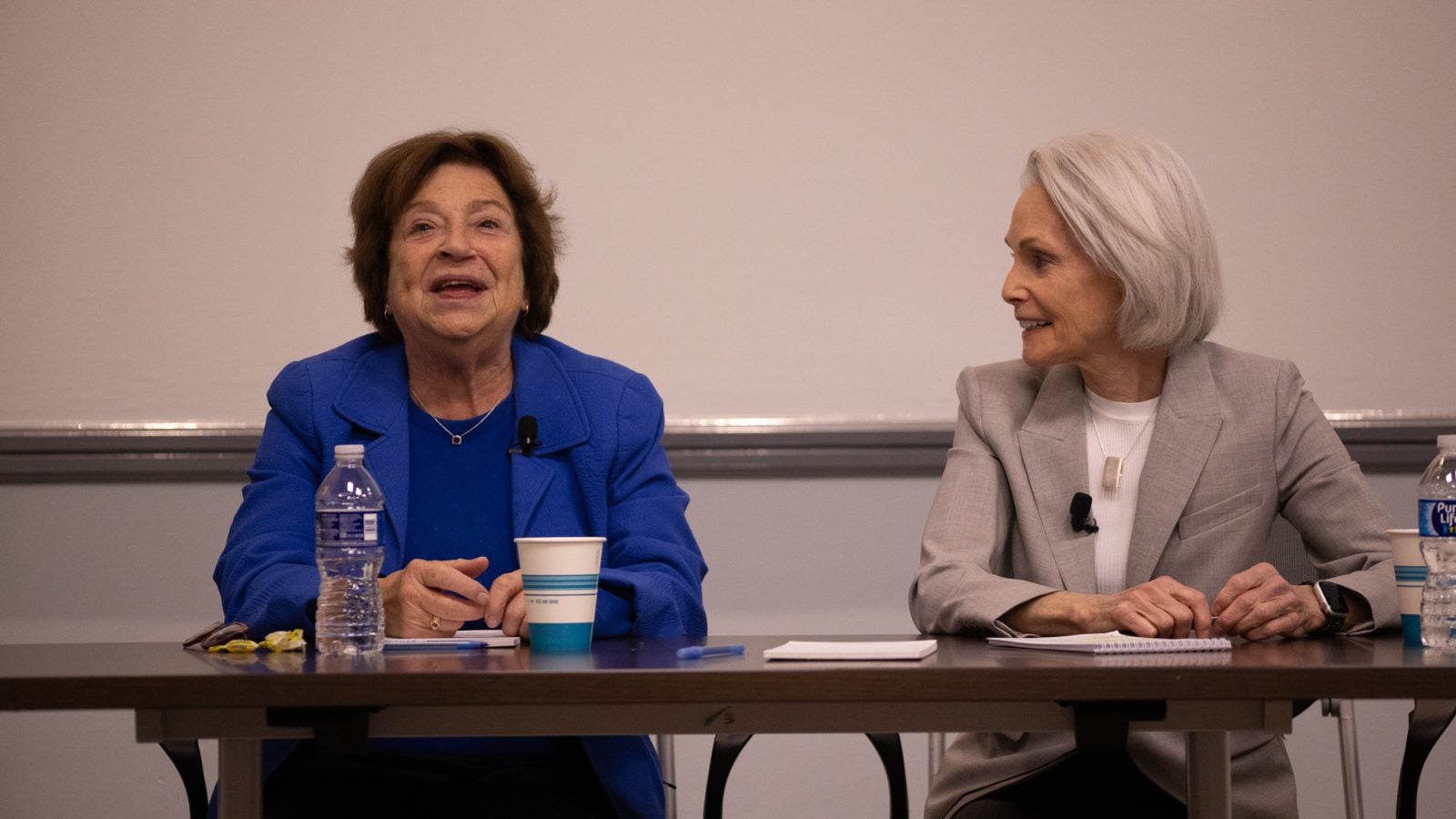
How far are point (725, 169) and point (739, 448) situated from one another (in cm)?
70

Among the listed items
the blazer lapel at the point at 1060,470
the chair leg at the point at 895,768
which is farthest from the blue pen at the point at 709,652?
the blazer lapel at the point at 1060,470

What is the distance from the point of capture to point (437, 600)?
211 cm

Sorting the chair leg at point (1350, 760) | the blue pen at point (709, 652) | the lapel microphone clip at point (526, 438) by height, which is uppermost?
the lapel microphone clip at point (526, 438)

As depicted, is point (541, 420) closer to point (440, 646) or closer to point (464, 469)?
point (464, 469)

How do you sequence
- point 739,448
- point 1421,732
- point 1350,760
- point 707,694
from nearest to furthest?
point 707,694 < point 1421,732 < point 1350,760 < point 739,448

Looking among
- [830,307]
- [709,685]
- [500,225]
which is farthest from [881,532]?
[709,685]

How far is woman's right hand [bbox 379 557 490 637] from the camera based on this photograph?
210cm

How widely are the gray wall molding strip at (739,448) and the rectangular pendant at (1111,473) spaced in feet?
3.88

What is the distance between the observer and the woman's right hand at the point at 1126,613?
1995 mm

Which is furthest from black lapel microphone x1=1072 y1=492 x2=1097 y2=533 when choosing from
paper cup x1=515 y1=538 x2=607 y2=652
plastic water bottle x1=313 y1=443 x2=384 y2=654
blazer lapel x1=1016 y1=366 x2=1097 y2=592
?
plastic water bottle x1=313 y1=443 x2=384 y2=654

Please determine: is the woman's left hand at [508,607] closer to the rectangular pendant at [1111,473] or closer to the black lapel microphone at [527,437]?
the black lapel microphone at [527,437]

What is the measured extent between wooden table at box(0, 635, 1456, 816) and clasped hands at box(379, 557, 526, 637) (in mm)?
337

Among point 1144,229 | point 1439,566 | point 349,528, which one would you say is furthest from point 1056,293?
point 349,528

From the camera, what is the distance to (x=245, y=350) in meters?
3.65
